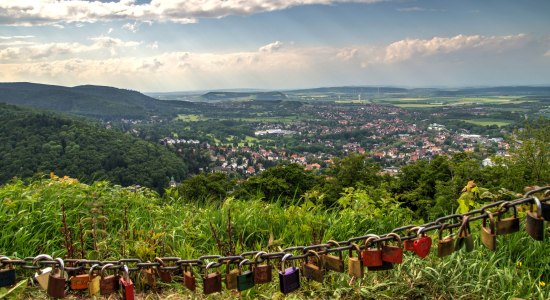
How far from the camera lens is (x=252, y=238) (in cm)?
441

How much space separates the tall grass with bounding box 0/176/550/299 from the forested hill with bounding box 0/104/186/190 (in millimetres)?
41932

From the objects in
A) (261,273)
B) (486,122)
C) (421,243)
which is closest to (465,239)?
(421,243)

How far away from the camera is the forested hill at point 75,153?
48062mm

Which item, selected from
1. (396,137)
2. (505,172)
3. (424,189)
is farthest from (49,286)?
(396,137)

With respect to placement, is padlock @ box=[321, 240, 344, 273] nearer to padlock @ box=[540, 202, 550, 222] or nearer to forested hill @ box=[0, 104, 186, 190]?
padlock @ box=[540, 202, 550, 222]

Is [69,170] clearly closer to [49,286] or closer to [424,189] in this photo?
[424,189]

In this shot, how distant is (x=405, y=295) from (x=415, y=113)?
147152 millimetres

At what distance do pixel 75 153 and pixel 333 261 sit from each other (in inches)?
2317

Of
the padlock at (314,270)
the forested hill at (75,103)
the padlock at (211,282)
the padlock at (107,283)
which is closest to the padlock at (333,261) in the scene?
the padlock at (314,270)

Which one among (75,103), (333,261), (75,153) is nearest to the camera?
(333,261)

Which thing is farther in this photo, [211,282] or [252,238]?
[252,238]

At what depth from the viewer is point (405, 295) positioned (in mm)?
3324

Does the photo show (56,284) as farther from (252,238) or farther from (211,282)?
(252,238)

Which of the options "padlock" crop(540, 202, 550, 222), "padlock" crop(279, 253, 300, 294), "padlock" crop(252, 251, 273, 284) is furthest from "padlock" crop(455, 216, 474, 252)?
"padlock" crop(252, 251, 273, 284)
